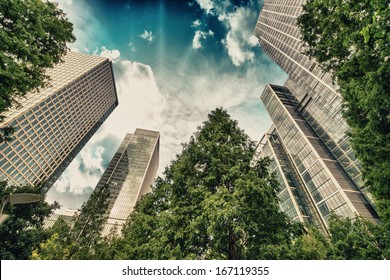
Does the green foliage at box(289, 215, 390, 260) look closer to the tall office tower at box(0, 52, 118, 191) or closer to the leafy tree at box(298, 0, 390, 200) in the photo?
the leafy tree at box(298, 0, 390, 200)

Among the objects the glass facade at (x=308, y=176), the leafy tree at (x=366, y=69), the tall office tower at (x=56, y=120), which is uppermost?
the tall office tower at (x=56, y=120)

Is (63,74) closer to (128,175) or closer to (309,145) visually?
(128,175)

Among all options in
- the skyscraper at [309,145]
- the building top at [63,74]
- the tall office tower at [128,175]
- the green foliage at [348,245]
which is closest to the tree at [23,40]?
the green foliage at [348,245]

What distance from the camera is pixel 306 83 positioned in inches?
2394

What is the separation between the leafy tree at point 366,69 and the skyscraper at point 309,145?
1114 inches

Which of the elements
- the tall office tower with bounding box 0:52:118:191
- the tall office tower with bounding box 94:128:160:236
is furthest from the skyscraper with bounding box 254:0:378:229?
→ the tall office tower with bounding box 0:52:118:191

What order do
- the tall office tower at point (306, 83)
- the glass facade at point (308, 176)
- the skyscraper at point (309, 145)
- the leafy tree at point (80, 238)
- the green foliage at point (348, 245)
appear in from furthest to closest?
the tall office tower at point (306, 83) < the skyscraper at point (309, 145) < the glass facade at point (308, 176) < the leafy tree at point (80, 238) < the green foliage at point (348, 245)

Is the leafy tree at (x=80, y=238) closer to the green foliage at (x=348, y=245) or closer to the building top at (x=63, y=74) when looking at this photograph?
the green foliage at (x=348, y=245)

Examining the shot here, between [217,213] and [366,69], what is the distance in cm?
684

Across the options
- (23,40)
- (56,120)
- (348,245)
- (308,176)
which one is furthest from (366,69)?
(56,120)

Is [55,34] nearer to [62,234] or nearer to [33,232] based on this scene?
[33,232]

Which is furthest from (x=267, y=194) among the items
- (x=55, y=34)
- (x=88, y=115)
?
(x=88, y=115)

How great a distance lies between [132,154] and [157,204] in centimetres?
14079

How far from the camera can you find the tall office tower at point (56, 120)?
70625mm
